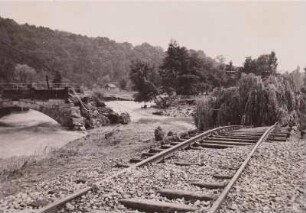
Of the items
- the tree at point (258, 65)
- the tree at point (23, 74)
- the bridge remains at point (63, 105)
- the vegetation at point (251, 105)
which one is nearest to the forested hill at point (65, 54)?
the tree at point (23, 74)

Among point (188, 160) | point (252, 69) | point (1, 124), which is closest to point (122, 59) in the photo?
point (252, 69)

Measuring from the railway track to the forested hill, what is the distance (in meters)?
57.8

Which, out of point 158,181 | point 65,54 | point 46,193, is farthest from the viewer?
point 65,54

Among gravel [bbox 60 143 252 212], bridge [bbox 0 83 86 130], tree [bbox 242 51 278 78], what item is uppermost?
tree [bbox 242 51 278 78]

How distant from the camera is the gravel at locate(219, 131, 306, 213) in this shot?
17.2 ft

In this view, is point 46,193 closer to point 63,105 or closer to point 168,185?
point 168,185

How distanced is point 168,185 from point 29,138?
67.1 ft

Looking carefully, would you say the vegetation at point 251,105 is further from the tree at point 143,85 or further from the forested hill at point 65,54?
the forested hill at point 65,54

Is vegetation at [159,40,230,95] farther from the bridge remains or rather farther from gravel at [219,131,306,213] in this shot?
gravel at [219,131,306,213]

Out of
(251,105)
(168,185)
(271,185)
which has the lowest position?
(168,185)

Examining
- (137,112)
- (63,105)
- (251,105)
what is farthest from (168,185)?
(137,112)

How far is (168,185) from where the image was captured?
6.36 meters

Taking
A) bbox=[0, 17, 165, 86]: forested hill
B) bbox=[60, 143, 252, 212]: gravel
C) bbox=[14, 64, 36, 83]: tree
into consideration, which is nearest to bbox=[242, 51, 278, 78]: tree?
bbox=[0, 17, 165, 86]: forested hill

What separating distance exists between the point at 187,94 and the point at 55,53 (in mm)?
75658
